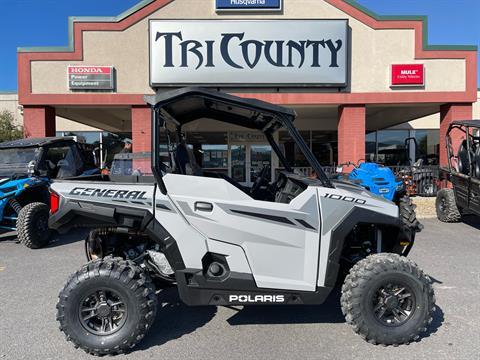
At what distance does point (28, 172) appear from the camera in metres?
6.93

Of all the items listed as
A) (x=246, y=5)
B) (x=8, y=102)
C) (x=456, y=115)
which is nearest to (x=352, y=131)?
(x=456, y=115)

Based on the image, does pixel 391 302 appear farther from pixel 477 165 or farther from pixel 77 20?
pixel 77 20

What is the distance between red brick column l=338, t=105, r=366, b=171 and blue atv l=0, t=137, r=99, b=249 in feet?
26.5

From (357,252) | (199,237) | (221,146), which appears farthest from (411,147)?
(199,237)

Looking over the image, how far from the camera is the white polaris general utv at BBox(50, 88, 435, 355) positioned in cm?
281

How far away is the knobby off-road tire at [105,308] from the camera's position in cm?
279

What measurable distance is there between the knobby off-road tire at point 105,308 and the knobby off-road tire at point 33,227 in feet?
13.4

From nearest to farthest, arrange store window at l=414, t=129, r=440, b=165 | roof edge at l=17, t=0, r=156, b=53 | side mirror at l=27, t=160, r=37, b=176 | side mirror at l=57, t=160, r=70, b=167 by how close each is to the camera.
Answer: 1. side mirror at l=27, t=160, r=37, b=176
2. side mirror at l=57, t=160, r=70, b=167
3. roof edge at l=17, t=0, r=156, b=53
4. store window at l=414, t=129, r=440, b=165

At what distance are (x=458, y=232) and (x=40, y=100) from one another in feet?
40.7

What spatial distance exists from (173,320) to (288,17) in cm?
1067

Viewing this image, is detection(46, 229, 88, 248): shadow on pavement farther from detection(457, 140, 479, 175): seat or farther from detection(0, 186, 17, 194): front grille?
detection(457, 140, 479, 175): seat

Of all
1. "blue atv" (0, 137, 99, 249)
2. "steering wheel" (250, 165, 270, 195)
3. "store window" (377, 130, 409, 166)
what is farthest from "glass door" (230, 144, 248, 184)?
"steering wheel" (250, 165, 270, 195)

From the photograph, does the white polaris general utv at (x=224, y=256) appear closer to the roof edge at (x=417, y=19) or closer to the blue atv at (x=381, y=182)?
the blue atv at (x=381, y=182)

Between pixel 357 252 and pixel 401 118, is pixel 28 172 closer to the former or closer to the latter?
pixel 357 252
